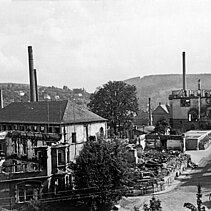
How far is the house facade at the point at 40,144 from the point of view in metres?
24.5

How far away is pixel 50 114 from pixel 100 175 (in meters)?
14.7

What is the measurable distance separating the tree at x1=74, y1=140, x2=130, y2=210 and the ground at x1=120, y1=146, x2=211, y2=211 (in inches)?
85.2

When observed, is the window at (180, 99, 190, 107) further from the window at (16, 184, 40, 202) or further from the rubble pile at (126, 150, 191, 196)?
the window at (16, 184, 40, 202)

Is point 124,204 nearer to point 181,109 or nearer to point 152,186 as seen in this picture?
point 152,186

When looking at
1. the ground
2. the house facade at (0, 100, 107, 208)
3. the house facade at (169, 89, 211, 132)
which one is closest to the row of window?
the house facade at (0, 100, 107, 208)

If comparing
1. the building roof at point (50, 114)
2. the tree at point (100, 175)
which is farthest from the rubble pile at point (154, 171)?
the building roof at point (50, 114)

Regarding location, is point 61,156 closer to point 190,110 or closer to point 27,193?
point 27,193

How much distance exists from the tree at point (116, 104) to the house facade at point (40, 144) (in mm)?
10705

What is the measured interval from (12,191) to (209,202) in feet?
47.7

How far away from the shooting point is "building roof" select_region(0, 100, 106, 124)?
34.9 meters

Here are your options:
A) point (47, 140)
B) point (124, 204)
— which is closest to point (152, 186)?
point (124, 204)

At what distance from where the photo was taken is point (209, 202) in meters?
24.3

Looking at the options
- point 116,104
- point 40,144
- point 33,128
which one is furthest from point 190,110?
point 40,144

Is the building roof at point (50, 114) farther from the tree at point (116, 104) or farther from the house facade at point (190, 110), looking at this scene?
the house facade at point (190, 110)
